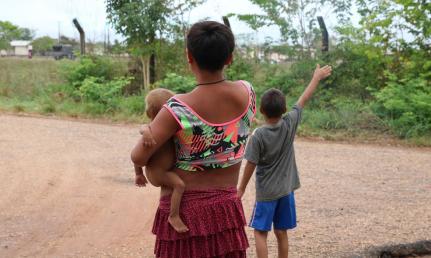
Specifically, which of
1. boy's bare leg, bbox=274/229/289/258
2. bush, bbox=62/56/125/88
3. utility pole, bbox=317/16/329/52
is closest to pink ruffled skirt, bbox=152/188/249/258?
boy's bare leg, bbox=274/229/289/258

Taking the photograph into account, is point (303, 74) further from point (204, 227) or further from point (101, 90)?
point (204, 227)

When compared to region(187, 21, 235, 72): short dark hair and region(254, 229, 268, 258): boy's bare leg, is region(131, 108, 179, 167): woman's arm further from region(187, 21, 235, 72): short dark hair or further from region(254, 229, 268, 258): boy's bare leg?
region(254, 229, 268, 258): boy's bare leg

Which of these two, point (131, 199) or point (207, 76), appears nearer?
point (207, 76)

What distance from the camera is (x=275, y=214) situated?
12.9 ft

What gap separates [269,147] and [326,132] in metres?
7.37

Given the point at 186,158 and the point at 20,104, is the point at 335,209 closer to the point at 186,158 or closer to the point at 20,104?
the point at 186,158

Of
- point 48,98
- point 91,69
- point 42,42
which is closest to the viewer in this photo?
point 48,98

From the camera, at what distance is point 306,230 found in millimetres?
5348

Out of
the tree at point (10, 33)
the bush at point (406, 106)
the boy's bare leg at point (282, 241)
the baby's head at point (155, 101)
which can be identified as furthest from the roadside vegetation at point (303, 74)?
the tree at point (10, 33)

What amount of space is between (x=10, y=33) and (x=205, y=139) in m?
47.8

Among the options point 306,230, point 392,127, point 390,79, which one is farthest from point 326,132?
point 306,230

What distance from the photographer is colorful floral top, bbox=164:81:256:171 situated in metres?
2.23

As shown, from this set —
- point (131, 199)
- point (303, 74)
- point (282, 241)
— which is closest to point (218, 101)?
point (282, 241)

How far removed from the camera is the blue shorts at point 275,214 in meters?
3.84
